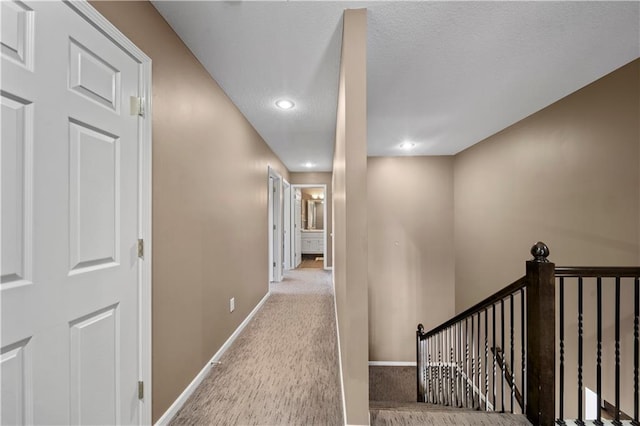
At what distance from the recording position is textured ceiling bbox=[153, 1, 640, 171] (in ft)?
4.66

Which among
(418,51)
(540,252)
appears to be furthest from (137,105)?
(540,252)

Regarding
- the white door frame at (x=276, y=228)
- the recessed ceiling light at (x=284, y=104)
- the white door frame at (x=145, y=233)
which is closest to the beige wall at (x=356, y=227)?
the white door frame at (x=145, y=233)

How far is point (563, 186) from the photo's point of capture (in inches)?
96.5

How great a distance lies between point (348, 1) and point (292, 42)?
453 millimetres

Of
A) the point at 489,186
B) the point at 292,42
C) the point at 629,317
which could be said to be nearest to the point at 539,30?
the point at 292,42

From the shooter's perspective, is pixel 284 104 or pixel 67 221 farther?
pixel 284 104

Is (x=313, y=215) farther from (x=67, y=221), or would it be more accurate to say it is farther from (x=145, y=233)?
(x=67, y=221)

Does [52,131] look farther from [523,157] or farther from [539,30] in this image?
[523,157]

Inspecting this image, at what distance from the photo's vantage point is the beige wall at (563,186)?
1.90 metres

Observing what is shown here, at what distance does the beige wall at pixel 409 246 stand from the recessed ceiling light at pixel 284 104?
2517mm

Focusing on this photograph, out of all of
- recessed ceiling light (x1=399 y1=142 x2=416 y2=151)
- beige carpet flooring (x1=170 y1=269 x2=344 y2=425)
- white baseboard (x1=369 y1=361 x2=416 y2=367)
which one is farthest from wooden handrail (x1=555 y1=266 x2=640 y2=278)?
white baseboard (x1=369 y1=361 x2=416 y2=367)

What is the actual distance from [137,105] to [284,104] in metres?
1.51

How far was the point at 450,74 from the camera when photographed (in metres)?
2.05

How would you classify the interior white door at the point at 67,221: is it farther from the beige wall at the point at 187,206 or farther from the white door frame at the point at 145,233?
the beige wall at the point at 187,206
